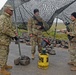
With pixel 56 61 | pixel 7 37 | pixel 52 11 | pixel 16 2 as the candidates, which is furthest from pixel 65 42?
pixel 7 37

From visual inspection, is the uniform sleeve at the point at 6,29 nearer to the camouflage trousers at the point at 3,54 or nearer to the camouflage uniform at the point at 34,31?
the camouflage trousers at the point at 3,54

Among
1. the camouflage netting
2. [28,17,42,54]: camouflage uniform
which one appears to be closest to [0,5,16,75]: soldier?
[28,17,42,54]: camouflage uniform

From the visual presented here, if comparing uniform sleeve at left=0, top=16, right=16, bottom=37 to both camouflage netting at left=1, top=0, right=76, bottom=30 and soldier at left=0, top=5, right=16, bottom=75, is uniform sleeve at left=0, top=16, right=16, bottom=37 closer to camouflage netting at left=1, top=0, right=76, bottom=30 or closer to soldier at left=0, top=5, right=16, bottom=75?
soldier at left=0, top=5, right=16, bottom=75

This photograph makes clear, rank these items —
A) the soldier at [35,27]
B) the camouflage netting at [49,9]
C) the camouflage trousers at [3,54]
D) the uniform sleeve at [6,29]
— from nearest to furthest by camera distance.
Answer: the uniform sleeve at [6,29]
the camouflage trousers at [3,54]
the soldier at [35,27]
the camouflage netting at [49,9]

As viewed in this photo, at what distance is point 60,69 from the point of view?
26.3 ft

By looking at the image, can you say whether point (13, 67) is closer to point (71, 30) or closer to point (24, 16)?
point (71, 30)

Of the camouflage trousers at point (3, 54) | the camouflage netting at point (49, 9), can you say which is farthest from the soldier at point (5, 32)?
the camouflage netting at point (49, 9)

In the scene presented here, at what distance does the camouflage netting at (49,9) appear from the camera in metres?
10.1

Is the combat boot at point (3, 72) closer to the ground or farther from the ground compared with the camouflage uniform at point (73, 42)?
closer to the ground

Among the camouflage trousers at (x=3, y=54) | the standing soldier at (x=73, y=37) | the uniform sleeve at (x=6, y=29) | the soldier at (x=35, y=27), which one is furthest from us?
the soldier at (x=35, y=27)

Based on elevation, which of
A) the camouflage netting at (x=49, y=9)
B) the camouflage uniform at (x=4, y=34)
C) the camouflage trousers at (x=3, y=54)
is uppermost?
the camouflage netting at (x=49, y=9)

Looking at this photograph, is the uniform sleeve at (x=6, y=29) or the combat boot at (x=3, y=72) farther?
the combat boot at (x=3, y=72)

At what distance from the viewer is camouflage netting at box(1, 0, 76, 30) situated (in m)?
10.1

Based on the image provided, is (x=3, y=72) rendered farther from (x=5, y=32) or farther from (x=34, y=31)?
(x=34, y=31)
